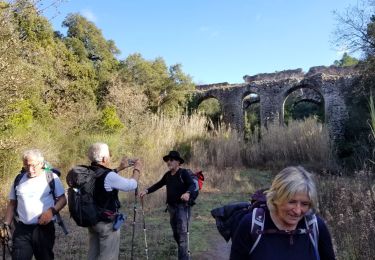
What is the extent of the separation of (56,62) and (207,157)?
8.52 metres

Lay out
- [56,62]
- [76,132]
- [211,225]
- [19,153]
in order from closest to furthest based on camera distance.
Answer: [211,225]
[19,153]
[76,132]
[56,62]

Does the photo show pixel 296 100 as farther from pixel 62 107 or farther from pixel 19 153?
pixel 19 153

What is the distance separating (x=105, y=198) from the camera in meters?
3.72

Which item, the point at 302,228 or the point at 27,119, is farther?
the point at 27,119

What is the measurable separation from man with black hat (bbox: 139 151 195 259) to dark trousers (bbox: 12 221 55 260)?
1466 mm

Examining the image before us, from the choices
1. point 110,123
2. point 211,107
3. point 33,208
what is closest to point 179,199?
point 33,208

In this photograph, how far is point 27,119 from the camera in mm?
10109

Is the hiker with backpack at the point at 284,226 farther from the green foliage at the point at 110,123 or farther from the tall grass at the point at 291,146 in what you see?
the green foliage at the point at 110,123

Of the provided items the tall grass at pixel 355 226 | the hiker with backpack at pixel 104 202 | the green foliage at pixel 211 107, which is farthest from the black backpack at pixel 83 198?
the green foliage at pixel 211 107

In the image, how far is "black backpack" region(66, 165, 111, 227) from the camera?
359 cm

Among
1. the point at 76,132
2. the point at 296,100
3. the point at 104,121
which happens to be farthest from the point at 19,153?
the point at 296,100

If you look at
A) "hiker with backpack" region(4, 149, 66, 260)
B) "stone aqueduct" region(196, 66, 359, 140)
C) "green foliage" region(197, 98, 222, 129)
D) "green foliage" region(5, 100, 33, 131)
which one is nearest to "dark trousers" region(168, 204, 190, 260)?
"hiker with backpack" region(4, 149, 66, 260)

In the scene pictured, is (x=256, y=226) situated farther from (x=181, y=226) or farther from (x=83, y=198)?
(x=181, y=226)

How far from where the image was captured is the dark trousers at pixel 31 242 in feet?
12.1
